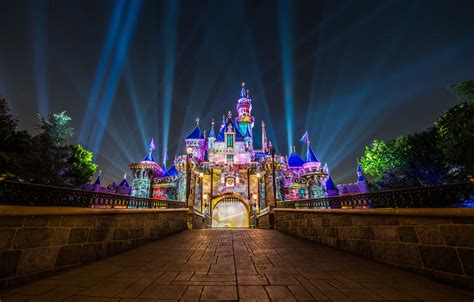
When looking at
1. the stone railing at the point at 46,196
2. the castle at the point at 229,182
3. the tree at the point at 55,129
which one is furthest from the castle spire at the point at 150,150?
the stone railing at the point at 46,196

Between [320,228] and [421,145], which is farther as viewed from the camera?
[421,145]

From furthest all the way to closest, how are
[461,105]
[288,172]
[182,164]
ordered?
1. [288,172]
2. [182,164]
3. [461,105]

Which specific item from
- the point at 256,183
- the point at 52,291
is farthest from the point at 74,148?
the point at 52,291

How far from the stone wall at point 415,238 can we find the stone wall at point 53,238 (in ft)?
23.3

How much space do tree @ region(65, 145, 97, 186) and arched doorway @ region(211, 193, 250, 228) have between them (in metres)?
17.4

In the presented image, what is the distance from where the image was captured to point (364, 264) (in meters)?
4.66

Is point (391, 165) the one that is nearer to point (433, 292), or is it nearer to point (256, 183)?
point (256, 183)

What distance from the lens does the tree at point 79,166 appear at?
23548 mm

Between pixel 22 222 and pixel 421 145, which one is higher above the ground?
pixel 421 145

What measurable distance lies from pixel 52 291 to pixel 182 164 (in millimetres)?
27073

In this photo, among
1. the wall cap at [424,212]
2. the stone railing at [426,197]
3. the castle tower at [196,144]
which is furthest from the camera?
the castle tower at [196,144]

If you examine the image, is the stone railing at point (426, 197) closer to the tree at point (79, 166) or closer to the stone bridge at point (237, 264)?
the stone bridge at point (237, 264)

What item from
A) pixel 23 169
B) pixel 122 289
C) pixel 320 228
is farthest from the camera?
pixel 23 169

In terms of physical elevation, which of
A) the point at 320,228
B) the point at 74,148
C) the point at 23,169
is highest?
the point at 74,148
